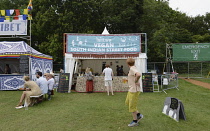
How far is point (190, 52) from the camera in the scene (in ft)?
53.6

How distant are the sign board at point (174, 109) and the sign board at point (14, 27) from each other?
10.3m

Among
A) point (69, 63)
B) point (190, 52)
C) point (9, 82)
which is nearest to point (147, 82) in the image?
point (69, 63)

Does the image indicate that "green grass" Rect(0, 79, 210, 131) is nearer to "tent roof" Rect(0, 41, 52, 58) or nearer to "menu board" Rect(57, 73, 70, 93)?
"menu board" Rect(57, 73, 70, 93)

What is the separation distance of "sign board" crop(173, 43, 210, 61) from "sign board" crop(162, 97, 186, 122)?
12197 millimetres

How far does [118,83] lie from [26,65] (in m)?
5.64

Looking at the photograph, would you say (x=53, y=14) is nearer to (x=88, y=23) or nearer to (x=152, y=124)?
(x=88, y=23)

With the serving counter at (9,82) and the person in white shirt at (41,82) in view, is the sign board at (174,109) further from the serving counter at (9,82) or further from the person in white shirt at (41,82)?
the serving counter at (9,82)

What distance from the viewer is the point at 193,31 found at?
30922 millimetres

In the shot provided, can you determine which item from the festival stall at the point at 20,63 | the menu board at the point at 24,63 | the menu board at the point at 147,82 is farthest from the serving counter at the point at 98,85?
the menu board at the point at 24,63

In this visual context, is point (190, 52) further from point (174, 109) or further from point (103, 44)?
point (174, 109)

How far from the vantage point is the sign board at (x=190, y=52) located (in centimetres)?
1622

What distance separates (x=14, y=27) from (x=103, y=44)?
6.14m

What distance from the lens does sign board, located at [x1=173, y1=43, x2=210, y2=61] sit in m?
16.2

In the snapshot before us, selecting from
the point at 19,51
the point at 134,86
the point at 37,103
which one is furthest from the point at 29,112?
the point at 19,51
